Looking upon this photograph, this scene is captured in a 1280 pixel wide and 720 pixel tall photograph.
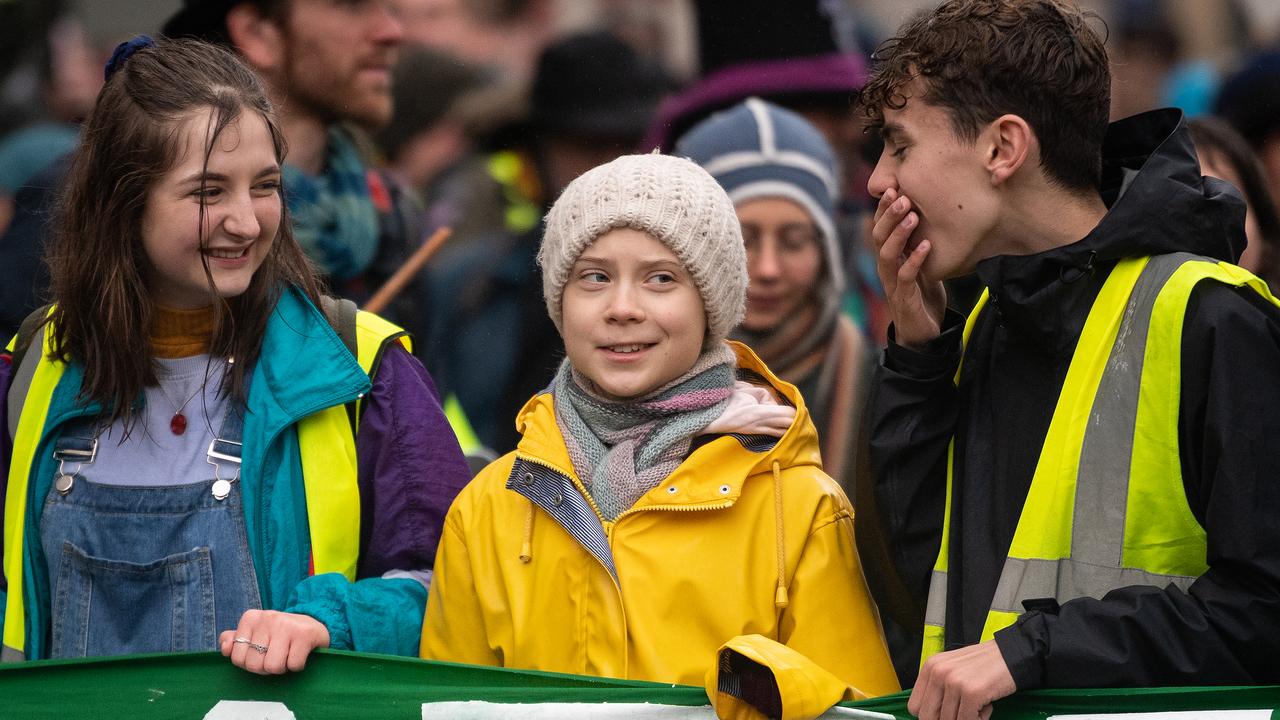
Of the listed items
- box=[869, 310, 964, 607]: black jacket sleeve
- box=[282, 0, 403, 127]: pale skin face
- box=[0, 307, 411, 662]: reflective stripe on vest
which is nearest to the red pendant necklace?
box=[0, 307, 411, 662]: reflective stripe on vest

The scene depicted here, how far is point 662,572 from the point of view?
114 inches

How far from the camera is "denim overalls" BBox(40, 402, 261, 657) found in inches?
116

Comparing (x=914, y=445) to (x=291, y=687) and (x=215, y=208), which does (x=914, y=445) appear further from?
(x=215, y=208)

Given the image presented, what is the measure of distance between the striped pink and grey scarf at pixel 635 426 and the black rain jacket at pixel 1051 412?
36 centimetres

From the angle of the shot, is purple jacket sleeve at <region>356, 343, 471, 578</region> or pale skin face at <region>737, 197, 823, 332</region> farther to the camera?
pale skin face at <region>737, 197, 823, 332</region>

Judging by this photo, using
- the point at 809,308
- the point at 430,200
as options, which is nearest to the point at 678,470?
the point at 809,308

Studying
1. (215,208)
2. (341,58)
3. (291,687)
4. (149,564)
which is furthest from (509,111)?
(291,687)

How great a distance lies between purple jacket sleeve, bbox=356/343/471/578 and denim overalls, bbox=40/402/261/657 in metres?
0.25

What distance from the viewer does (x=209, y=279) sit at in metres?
3.03

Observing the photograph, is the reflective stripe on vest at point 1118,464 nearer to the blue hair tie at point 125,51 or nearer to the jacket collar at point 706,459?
the jacket collar at point 706,459

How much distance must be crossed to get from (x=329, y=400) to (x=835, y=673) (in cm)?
110

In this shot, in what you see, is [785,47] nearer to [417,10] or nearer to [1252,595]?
[417,10]

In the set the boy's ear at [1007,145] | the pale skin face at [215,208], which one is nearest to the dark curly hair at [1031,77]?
→ the boy's ear at [1007,145]

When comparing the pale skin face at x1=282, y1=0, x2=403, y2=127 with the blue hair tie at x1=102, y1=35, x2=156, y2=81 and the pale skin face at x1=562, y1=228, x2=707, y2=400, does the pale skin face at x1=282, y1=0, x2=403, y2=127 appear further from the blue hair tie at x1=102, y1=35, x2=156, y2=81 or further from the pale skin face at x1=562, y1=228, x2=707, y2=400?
the pale skin face at x1=562, y1=228, x2=707, y2=400
